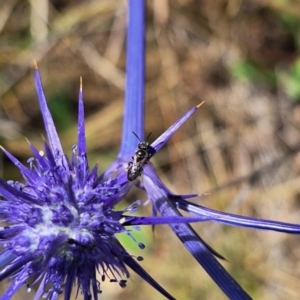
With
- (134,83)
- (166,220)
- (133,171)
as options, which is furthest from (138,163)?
(134,83)

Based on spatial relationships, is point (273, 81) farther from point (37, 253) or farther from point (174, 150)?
point (37, 253)

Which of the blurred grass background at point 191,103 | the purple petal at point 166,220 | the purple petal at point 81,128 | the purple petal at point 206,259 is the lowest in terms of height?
the purple petal at point 166,220

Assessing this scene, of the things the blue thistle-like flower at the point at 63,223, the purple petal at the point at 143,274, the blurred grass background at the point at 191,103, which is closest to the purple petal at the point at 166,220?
the blue thistle-like flower at the point at 63,223

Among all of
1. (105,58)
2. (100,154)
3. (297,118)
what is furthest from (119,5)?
(297,118)

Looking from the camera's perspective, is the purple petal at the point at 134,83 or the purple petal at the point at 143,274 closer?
the purple petal at the point at 143,274

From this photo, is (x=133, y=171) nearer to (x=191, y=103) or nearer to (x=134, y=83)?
(x=134, y=83)

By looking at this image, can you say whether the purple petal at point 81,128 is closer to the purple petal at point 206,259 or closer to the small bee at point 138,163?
the small bee at point 138,163
